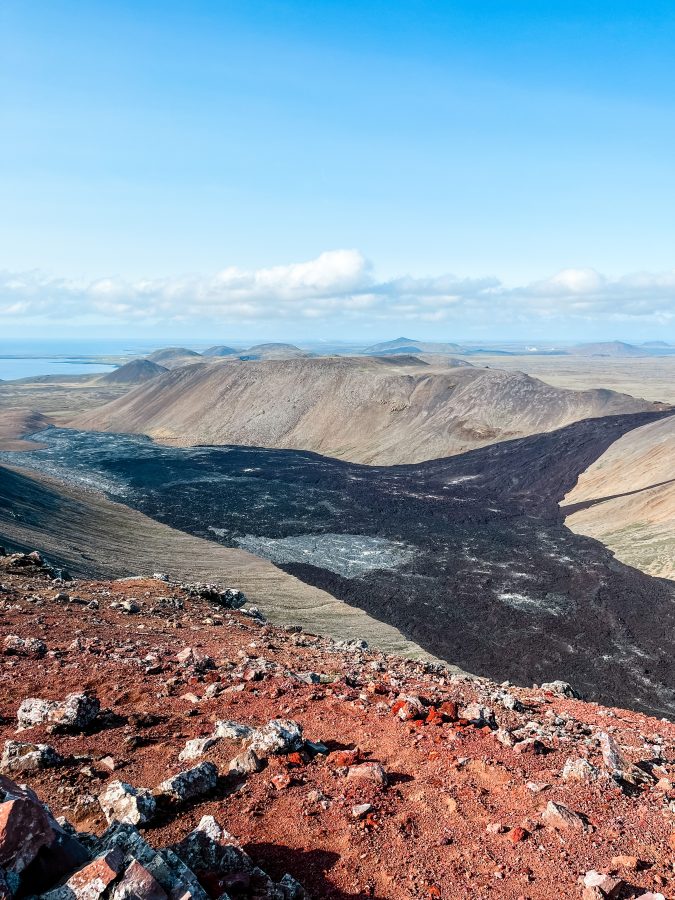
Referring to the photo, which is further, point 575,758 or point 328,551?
point 328,551

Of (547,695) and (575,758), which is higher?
(575,758)

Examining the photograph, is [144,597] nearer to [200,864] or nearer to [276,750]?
[276,750]

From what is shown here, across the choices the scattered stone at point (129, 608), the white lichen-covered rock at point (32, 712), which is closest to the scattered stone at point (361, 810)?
the white lichen-covered rock at point (32, 712)

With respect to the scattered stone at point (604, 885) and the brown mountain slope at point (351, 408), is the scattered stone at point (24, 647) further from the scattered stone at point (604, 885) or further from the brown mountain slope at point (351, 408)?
the brown mountain slope at point (351, 408)

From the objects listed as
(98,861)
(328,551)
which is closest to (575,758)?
(98,861)

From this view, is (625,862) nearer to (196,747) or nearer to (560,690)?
(196,747)

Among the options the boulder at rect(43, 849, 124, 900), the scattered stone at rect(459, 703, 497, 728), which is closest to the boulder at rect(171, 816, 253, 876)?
the boulder at rect(43, 849, 124, 900)

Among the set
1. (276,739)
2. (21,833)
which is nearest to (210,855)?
(21,833)

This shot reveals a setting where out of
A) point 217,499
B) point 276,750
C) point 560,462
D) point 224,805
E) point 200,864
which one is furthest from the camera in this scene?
point 560,462
